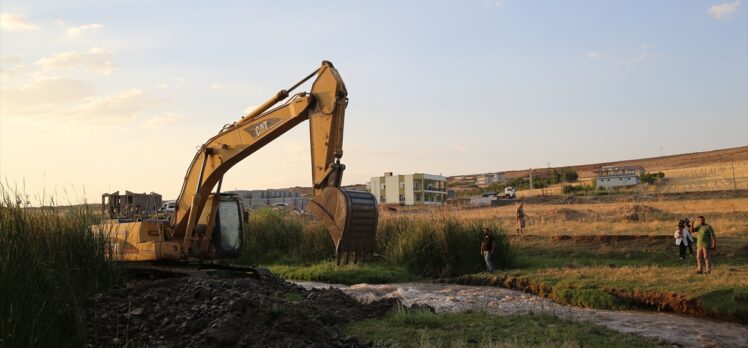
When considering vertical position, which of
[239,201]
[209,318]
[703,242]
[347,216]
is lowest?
[209,318]

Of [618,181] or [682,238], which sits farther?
[618,181]

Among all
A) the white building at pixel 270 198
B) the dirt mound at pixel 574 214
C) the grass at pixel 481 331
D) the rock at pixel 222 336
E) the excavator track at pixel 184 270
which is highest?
the white building at pixel 270 198

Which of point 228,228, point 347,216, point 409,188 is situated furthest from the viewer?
point 409,188

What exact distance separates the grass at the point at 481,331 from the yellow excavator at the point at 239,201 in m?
1.85

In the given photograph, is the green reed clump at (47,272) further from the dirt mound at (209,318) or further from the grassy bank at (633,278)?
the grassy bank at (633,278)

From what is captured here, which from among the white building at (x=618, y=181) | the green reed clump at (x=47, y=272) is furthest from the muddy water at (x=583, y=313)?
the white building at (x=618, y=181)

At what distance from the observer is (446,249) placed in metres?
22.4

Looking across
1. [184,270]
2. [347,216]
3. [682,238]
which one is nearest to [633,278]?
[682,238]

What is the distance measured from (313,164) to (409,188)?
213 feet

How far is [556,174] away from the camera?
375 feet

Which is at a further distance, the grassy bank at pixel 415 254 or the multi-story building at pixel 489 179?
the multi-story building at pixel 489 179

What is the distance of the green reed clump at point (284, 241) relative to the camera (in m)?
27.2

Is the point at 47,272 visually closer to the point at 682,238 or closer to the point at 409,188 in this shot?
the point at 682,238

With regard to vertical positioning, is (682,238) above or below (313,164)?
below
